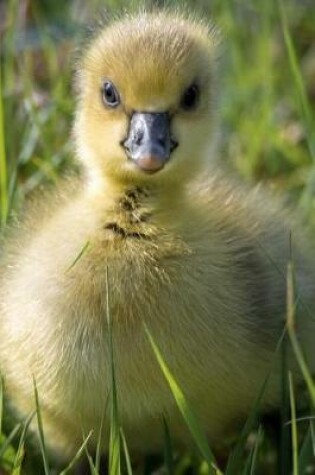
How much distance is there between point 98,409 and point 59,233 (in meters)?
0.29

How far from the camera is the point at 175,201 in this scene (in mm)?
2182

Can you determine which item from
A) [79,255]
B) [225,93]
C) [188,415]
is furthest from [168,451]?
[225,93]

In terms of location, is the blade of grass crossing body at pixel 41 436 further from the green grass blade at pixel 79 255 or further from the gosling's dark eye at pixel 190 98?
the gosling's dark eye at pixel 190 98

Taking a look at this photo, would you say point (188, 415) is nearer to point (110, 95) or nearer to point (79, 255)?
point (79, 255)

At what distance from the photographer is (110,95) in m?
2.16

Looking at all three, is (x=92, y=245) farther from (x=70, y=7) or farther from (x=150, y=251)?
(x=70, y=7)

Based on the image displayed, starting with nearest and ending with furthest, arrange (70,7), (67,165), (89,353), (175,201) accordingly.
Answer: (89,353) → (175,201) → (67,165) → (70,7)

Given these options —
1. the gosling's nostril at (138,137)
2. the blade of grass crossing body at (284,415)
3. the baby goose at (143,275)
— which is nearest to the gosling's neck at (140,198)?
the baby goose at (143,275)

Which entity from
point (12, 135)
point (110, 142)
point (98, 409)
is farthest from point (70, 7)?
point (98, 409)

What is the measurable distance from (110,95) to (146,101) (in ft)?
0.34

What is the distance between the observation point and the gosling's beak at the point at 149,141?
6.62 ft

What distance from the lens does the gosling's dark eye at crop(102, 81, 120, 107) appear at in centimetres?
214

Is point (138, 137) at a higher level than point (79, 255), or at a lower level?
higher

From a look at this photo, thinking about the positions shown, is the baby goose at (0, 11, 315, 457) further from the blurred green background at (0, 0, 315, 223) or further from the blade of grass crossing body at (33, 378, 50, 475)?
the blurred green background at (0, 0, 315, 223)
